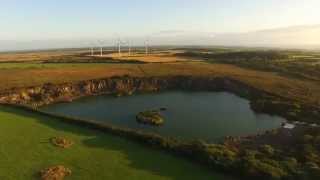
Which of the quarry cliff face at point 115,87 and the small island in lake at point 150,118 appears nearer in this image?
the small island in lake at point 150,118

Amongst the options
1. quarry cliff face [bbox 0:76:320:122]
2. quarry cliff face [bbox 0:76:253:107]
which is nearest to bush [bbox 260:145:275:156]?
quarry cliff face [bbox 0:76:320:122]

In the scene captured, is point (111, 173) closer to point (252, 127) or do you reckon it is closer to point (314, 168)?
point (314, 168)

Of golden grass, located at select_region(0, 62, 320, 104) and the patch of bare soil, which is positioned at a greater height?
golden grass, located at select_region(0, 62, 320, 104)

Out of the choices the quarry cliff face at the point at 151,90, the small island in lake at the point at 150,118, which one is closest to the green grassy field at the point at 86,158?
the small island in lake at the point at 150,118

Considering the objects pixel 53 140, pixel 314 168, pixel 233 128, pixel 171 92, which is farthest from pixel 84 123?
pixel 171 92

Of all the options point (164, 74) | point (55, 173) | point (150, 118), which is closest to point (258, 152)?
point (55, 173)

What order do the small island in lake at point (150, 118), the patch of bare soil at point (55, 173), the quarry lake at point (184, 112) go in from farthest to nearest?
the small island in lake at point (150, 118) < the quarry lake at point (184, 112) < the patch of bare soil at point (55, 173)

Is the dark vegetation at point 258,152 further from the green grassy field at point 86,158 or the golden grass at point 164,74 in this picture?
the golden grass at point 164,74

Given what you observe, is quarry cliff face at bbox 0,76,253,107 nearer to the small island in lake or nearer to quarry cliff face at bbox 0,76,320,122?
quarry cliff face at bbox 0,76,320,122
